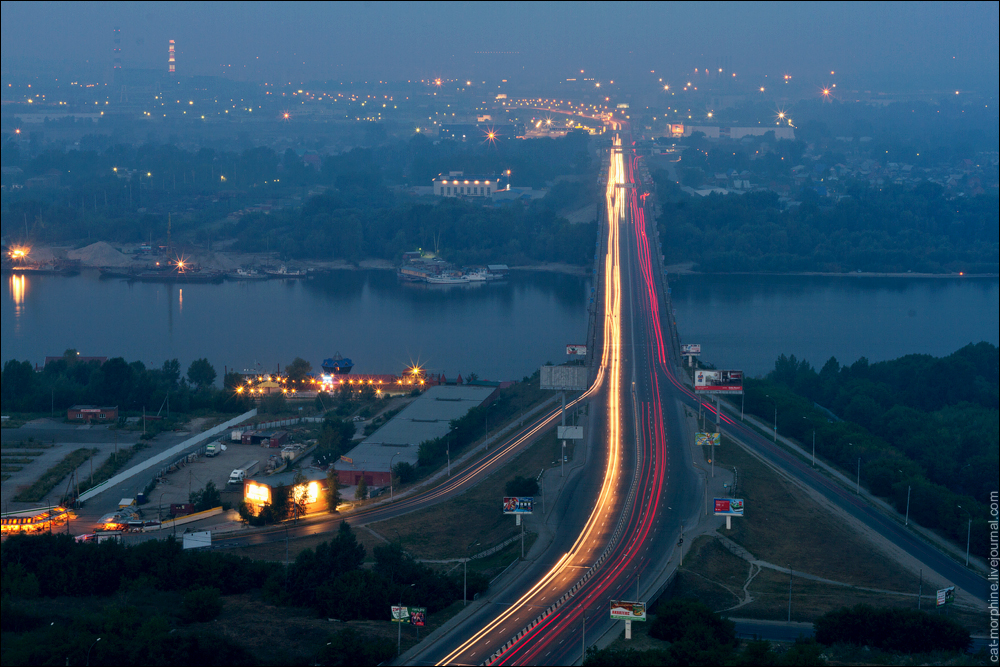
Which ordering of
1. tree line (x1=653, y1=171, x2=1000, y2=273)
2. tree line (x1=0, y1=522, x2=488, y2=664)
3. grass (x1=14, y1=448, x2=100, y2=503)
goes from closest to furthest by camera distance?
tree line (x1=0, y1=522, x2=488, y2=664)
grass (x1=14, y1=448, x2=100, y2=503)
tree line (x1=653, y1=171, x2=1000, y2=273)

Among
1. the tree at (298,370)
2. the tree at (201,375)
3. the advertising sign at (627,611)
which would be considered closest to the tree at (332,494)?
the advertising sign at (627,611)

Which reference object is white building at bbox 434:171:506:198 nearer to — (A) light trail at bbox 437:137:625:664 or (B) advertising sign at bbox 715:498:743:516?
(A) light trail at bbox 437:137:625:664

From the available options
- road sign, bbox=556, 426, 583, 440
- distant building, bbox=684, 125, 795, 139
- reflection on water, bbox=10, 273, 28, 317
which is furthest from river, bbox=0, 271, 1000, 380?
distant building, bbox=684, 125, 795, 139

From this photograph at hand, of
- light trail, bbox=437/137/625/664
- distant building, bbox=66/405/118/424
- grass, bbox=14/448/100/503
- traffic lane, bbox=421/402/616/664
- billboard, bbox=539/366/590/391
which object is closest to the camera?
traffic lane, bbox=421/402/616/664

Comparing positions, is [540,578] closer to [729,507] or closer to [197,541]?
[729,507]

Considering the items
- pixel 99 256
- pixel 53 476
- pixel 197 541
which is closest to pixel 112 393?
pixel 53 476

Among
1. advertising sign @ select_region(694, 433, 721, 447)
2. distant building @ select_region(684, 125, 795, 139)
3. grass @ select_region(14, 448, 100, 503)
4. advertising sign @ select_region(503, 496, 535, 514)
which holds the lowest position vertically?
grass @ select_region(14, 448, 100, 503)
